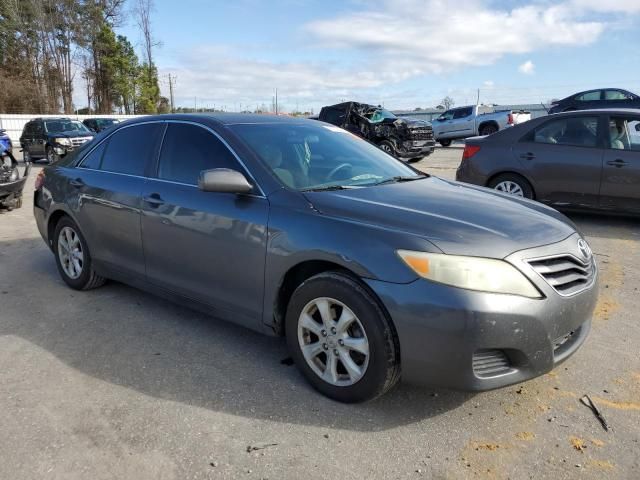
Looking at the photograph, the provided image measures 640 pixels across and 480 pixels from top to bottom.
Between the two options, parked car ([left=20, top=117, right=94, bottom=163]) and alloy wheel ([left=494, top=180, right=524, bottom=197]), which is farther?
parked car ([left=20, top=117, right=94, bottom=163])

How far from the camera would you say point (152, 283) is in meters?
4.03

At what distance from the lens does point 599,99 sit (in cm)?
1914

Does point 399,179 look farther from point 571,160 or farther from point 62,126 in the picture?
point 62,126

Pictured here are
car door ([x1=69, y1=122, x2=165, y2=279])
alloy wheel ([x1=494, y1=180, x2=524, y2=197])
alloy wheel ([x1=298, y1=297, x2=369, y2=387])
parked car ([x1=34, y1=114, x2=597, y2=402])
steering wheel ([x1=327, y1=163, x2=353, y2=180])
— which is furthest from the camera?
alloy wheel ([x1=494, y1=180, x2=524, y2=197])

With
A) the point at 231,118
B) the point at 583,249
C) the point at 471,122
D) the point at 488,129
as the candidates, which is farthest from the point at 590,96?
the point at 231,118

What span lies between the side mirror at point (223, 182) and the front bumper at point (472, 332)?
1092 millimetres

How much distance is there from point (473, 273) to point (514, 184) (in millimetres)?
5499

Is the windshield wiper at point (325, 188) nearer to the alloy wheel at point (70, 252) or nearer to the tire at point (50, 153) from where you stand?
the alloy wheel at point (70, 252)

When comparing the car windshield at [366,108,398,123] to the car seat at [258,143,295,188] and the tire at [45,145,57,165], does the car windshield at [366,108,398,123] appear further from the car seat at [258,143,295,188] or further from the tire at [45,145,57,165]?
the car seat at [258,143,295,188]

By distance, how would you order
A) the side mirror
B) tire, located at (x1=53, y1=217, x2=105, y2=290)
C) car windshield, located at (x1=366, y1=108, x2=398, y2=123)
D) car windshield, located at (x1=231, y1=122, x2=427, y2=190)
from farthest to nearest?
car windshield, located at (x1=366, y1=108, x2=398, y2=123) < tire, located at (x1=53, y1=217, x2=105, y2=290) < car windshield, located at (x1=231, y1=122, x2=427, y2=190) < the side mirror

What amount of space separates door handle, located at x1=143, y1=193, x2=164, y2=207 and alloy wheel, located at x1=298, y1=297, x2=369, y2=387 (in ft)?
4.96

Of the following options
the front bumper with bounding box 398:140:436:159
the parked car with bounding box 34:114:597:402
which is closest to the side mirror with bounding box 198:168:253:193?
the parked car with bounding box 34:114:597:402

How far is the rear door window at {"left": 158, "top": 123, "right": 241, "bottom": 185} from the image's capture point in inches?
143

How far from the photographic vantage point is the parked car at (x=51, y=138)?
18703 mm
